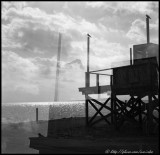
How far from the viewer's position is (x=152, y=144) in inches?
572

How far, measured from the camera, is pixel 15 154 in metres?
34.8

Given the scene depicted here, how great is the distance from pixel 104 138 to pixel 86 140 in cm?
112

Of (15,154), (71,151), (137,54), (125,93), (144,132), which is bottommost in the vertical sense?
(15,154)

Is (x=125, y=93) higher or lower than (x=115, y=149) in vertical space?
higher

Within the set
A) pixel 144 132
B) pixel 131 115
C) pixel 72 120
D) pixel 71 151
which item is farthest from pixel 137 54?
pixel 71 151

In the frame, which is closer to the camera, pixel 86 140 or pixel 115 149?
pixel 115 149

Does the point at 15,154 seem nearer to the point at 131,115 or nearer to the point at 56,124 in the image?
the point at 56,124

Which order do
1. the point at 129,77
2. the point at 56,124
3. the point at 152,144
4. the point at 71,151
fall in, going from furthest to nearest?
the point at 56,124, the point at 129,77, the point at 71,151, the point at 152,144

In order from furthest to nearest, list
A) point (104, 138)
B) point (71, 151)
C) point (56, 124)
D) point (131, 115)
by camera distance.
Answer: point (56, 124) < point (131, 115) < point (71, 151) < point (104, 138)

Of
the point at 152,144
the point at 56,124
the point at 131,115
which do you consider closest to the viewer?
the point at 152,144

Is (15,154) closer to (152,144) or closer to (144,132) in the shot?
(144,132)

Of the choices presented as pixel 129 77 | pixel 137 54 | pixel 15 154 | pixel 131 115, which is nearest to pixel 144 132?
pixel 131 115

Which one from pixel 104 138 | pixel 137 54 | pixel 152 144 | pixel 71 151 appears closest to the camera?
pixel 152 144

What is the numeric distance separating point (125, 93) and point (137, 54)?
1494 centimetres
